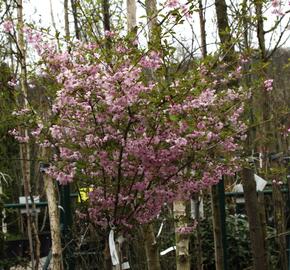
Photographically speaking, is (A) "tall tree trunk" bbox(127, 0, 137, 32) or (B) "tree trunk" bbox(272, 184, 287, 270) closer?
(A) "tall tree trunk" bbox(127, 0, 137, 32)

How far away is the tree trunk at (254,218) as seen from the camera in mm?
4777

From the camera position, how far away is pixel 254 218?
15.9 feet

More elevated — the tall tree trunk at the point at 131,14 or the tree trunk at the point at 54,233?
the tall tree trunk at the point at 131,14

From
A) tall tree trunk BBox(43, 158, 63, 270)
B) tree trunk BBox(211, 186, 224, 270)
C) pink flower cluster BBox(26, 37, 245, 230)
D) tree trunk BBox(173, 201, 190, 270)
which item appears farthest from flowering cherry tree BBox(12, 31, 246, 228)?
tree trunk BBox(211, 186, 224, 270)

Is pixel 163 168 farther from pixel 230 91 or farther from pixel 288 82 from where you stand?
pixel 288 82

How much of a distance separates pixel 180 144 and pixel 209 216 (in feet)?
16.1

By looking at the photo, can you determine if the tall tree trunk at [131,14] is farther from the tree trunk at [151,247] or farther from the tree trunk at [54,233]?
the tree trunk at [151,247]

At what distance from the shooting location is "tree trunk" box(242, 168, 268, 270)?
188 inches

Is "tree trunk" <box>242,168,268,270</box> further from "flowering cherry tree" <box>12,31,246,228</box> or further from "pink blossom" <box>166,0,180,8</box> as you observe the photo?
"pink blossom" <box>166,0,180,8</box>

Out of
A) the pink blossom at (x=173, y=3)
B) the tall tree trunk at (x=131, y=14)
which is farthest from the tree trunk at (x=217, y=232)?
the pink blossom at (x=173, y=3)

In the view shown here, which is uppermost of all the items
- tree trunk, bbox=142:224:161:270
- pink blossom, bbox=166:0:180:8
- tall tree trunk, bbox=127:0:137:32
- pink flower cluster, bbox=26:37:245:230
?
tall tree trunk, bbox=127:0:137:32

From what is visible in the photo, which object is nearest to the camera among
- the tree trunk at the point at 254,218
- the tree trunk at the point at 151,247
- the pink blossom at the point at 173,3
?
the pink blossom at the point at 173,3

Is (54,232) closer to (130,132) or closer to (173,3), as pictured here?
(130,132)

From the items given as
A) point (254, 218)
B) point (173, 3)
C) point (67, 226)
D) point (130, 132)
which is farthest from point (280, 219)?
Result: point (173, 3)
